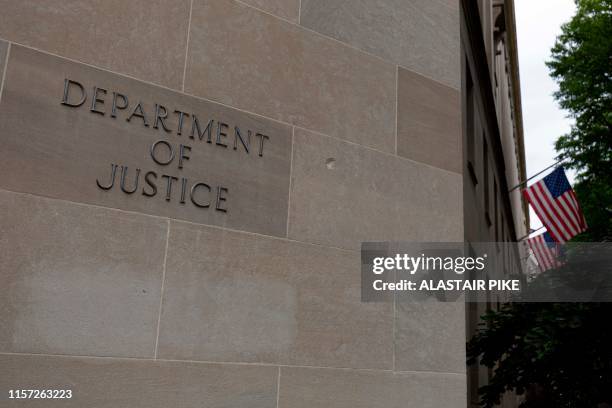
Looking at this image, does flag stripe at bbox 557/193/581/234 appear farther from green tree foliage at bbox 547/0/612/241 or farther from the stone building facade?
the stone building facade

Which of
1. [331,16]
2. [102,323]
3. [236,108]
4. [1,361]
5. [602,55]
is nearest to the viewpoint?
[1,361]

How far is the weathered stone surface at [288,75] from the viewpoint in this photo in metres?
5.33

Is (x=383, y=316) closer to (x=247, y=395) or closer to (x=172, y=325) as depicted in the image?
(x=247, y=395)

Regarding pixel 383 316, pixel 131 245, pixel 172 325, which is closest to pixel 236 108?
pixel 131 245

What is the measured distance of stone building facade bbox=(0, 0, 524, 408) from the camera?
430 cm

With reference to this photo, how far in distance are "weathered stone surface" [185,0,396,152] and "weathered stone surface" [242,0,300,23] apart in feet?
0.23

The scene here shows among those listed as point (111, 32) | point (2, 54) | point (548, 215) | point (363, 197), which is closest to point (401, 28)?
point (363, 197)

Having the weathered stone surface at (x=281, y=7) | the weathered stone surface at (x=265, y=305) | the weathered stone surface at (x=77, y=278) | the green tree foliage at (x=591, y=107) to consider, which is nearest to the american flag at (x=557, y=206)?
the green tree foliage at (x=591, y=107)

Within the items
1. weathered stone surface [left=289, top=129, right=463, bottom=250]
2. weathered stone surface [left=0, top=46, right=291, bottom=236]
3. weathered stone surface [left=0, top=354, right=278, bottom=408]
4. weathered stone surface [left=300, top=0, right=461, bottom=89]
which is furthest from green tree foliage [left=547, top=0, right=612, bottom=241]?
weathered stone surface [left=0, top=354, right=278, bottom=408]

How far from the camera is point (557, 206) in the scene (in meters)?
15.7

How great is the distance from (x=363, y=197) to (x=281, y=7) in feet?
6.34

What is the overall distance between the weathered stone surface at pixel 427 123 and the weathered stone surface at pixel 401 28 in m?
0.18

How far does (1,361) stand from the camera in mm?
3969

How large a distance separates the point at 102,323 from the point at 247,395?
126 cm
